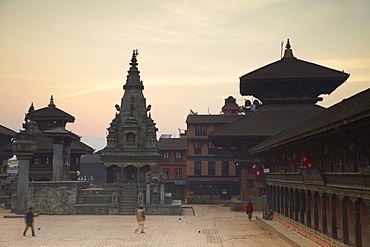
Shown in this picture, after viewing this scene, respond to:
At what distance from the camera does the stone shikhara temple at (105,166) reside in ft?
129

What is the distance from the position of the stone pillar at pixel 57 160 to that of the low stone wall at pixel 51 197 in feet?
17.5

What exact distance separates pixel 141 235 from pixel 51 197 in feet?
56.7

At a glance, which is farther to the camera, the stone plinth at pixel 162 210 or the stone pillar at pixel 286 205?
the stone plinth at pixel 162 210

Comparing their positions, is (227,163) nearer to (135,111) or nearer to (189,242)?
(135,111)

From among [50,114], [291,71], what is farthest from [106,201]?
[291,71]

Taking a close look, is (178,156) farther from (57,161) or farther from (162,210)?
(162,210)

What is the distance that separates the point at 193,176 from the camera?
61688mm

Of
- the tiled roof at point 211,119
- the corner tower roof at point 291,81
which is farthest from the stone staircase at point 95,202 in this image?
the tiled roof at point 211,119

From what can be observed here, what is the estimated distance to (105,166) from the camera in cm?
4634

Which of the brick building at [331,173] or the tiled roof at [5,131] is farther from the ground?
the tiled roof at [5,131]

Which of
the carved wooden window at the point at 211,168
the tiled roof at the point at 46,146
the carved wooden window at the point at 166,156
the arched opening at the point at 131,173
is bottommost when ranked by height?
the arched opening at the point at 131,173

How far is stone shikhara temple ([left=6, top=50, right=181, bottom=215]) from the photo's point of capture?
129ft

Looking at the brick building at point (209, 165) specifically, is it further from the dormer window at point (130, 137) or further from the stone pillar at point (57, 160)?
the stone pillar at point (57, 160)

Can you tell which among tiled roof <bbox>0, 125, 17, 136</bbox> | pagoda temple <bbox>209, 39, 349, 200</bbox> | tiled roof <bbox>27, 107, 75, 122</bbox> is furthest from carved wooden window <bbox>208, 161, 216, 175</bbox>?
tiled roof <bbox>0, 125, 17, 136</bbox>
